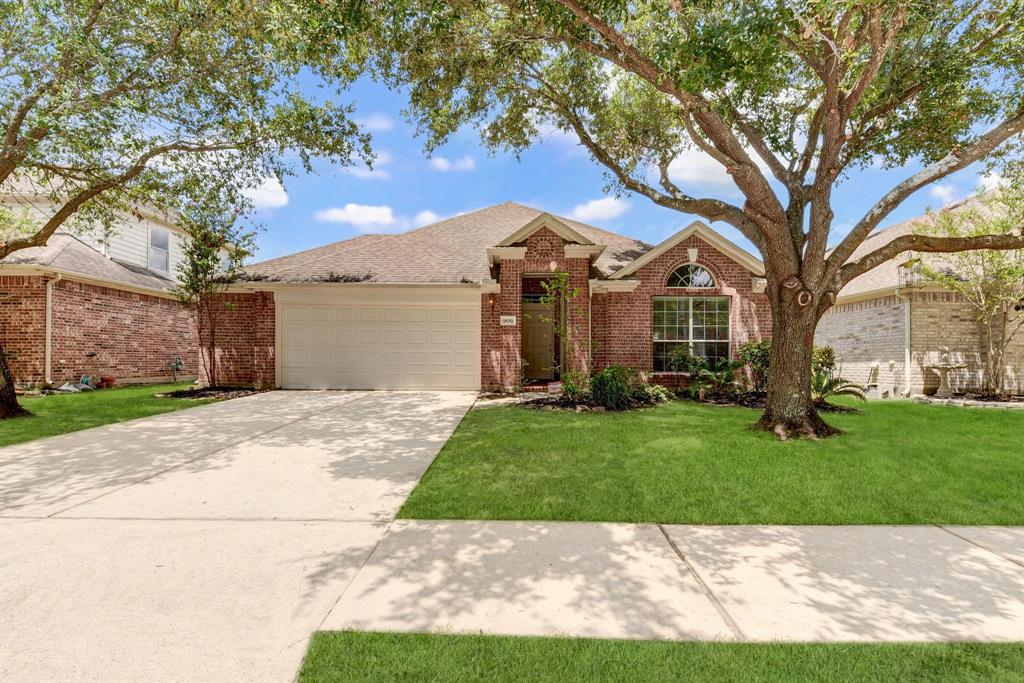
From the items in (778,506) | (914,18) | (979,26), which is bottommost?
(778,506)

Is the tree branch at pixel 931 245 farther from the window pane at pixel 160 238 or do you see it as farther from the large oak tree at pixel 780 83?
the window pane at pixel 160 238

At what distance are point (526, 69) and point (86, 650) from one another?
10.4 meters

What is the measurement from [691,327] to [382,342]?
865 centimetres

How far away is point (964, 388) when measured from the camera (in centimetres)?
1204

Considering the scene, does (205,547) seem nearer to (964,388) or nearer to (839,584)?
(839,584)

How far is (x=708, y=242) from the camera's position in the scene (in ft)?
39.8

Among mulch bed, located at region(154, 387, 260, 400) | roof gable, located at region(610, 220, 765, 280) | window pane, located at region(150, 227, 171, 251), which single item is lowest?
mulch bed, located at region(154, 387, 260, 400)

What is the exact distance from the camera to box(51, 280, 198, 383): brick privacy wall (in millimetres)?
12852

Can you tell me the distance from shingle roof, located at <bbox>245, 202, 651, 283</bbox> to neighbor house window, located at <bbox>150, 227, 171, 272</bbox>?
7.15 metres

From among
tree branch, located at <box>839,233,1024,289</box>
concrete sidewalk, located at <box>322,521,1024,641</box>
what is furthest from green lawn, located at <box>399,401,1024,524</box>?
tree branch, located at <box>839,233,1024,289</box>

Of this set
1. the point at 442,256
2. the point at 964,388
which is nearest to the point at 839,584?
the point at 442,256

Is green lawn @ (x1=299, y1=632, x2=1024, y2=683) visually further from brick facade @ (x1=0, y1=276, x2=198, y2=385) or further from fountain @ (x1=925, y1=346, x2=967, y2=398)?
brick facade @ (x1=0, y1=276, x2=198, y2=385)

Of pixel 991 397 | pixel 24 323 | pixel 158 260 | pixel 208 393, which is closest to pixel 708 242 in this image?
pixel 991 397

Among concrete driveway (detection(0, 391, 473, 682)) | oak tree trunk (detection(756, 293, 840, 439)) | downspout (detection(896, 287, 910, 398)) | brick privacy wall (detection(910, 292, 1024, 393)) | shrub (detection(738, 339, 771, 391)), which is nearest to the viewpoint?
concrete driveway (detection(0, 391, 473, 682))
